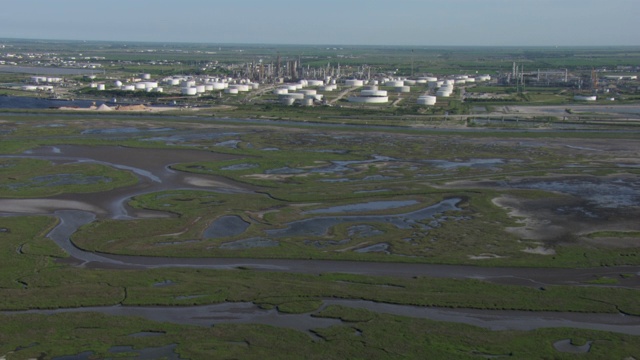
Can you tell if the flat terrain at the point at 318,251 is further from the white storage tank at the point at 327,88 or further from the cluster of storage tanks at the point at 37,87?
the white storage tank at the point at 327,88

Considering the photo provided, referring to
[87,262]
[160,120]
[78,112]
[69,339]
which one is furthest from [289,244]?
[78,112]

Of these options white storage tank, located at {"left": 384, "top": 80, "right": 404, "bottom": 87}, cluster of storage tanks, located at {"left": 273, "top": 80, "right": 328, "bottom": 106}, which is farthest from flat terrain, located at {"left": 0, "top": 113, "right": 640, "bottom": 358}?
white storage tank, located at {"left": 384, "top": 80, "right": 404, "bottom": 87}

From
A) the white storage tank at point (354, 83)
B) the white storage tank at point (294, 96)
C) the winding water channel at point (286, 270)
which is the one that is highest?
the white storage tank at point (354, 83)

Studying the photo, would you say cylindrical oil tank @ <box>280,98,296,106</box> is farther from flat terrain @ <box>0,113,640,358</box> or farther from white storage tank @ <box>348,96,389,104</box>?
flat terrain @ <box>0,113,640,358</box>

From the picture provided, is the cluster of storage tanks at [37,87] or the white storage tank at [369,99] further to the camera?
the cluster of storage tanks at [37,87]

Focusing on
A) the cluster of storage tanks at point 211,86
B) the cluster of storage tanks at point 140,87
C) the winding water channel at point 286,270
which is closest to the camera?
the winding water channel at point 286,270

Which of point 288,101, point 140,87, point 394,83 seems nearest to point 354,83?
point 394,83

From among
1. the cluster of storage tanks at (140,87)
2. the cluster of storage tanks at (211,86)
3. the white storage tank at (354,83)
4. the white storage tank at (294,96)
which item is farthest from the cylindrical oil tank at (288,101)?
the white storage tank at (354,83)

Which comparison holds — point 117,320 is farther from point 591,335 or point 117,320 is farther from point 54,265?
point 591,335
